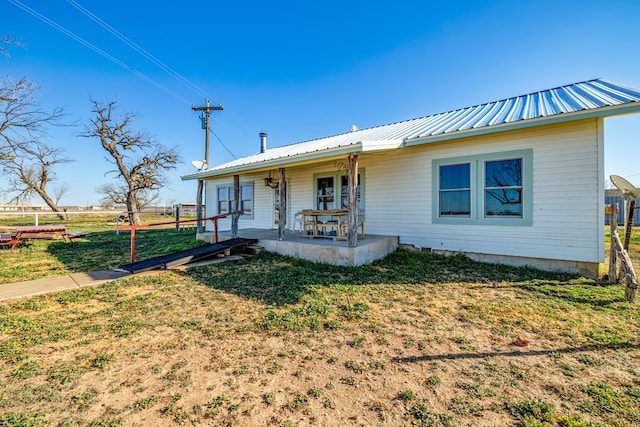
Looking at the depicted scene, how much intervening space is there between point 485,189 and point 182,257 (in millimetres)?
7233

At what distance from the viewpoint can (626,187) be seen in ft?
19.3

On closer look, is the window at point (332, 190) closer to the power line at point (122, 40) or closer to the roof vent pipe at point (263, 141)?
the roof vent pipe at point (263, 141)

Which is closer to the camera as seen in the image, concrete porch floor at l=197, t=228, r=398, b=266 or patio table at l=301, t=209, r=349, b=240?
concrete porch floor at l=197, t=228, r=398, b=266

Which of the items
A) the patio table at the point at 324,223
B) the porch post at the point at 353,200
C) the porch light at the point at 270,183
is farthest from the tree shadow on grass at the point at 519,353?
the porch light at the point at 270,183

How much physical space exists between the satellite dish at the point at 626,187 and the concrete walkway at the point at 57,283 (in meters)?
10.4

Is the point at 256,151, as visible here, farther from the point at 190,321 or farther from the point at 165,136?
the point at 190,321

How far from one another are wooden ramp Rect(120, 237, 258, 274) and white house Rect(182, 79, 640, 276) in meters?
2.31

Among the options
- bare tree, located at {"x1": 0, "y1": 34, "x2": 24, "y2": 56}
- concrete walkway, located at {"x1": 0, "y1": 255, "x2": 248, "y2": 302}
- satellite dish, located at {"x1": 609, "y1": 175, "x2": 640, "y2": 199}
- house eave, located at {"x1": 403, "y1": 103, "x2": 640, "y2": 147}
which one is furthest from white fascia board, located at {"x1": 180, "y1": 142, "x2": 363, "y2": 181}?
bare tree, located at {"x1": 0, "y1": 34, "x2": 24, "y2": 56}

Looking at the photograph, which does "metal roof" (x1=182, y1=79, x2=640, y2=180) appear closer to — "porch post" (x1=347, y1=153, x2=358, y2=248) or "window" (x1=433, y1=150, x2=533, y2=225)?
"porch post" (x1=347, y1=153, x2=358, y2=248)

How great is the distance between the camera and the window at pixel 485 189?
6.06 metres

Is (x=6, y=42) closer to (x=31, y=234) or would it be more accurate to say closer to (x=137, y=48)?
(x=137, y=48)

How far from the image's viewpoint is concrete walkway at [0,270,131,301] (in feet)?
15.8

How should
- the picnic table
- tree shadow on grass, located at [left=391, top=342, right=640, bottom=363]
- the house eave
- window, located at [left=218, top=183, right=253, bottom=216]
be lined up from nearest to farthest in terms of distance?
tree shadow on grass, located at [left=391, top=342, right=640, bottom=363], the house eave, the picnic table, window, located at [left=218, top=183, right=253, bottom=216]

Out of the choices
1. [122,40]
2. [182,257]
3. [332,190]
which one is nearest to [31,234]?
[182,257]
